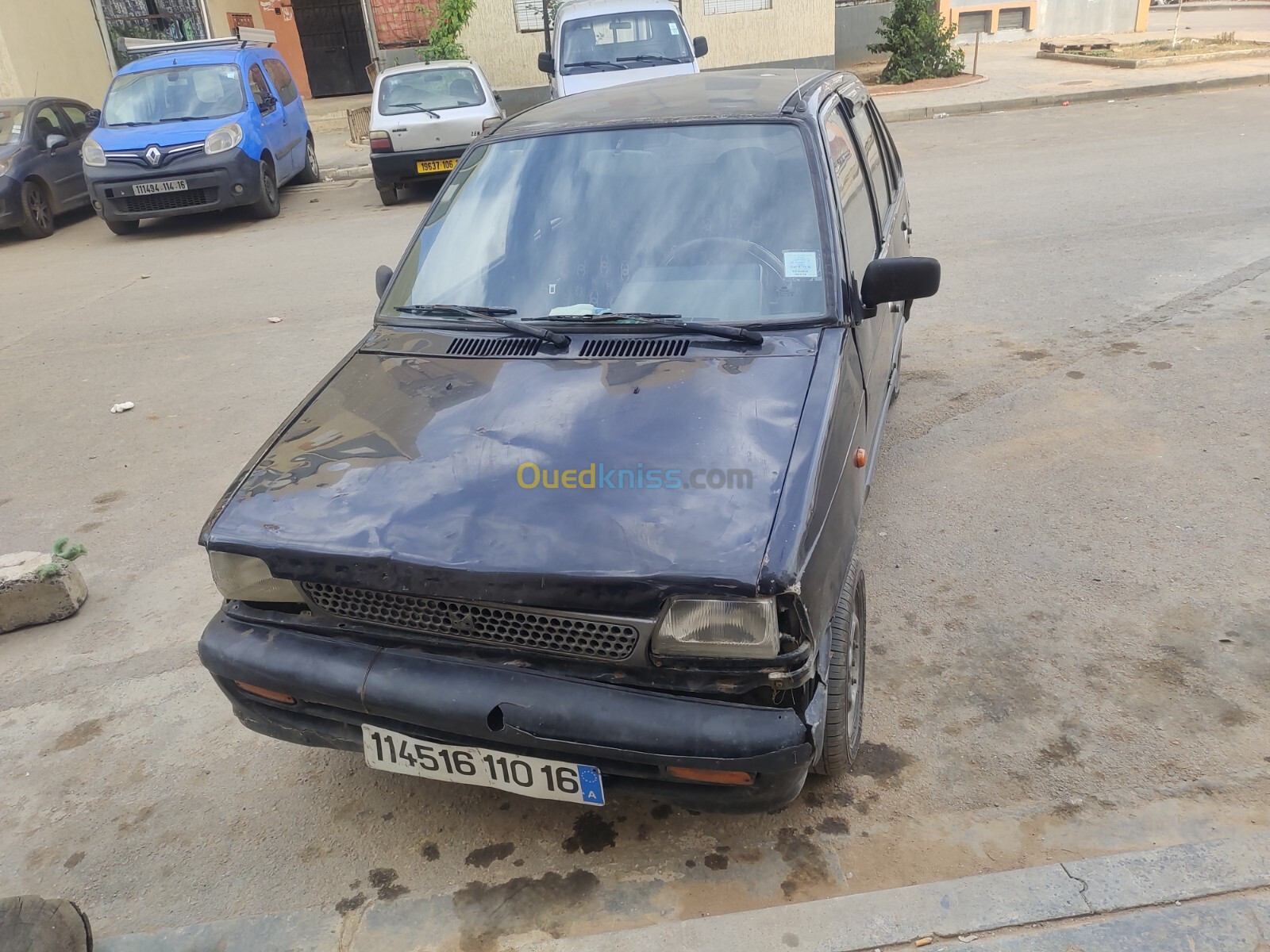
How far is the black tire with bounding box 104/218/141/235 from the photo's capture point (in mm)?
10727

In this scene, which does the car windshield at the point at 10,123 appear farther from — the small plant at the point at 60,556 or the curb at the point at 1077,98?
the curb at the point at 1077,98

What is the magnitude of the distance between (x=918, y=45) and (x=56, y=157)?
1381 centimetres

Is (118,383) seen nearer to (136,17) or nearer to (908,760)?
(908,760)

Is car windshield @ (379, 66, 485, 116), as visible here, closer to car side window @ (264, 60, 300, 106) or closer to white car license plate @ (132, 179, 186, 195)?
car side window @ (264, 60, 300, 106)

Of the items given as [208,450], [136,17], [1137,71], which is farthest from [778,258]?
[136,17]

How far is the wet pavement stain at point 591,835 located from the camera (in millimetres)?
2674

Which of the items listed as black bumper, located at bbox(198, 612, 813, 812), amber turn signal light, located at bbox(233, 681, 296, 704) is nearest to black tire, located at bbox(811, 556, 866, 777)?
black bumper, located at bbox(198, 612, 813, 812)

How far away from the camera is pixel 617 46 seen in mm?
12320

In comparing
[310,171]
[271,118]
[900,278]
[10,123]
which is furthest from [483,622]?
[310,171]

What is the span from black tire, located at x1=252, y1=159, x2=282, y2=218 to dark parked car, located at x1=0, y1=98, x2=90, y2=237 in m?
2.37

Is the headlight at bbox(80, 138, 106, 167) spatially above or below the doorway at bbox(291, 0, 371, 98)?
below

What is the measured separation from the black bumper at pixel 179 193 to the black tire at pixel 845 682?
9.79 meters

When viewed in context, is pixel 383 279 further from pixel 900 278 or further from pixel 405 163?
pixel 405 163

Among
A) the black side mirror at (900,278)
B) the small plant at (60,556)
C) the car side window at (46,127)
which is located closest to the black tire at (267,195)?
the car side window at (46,127)
